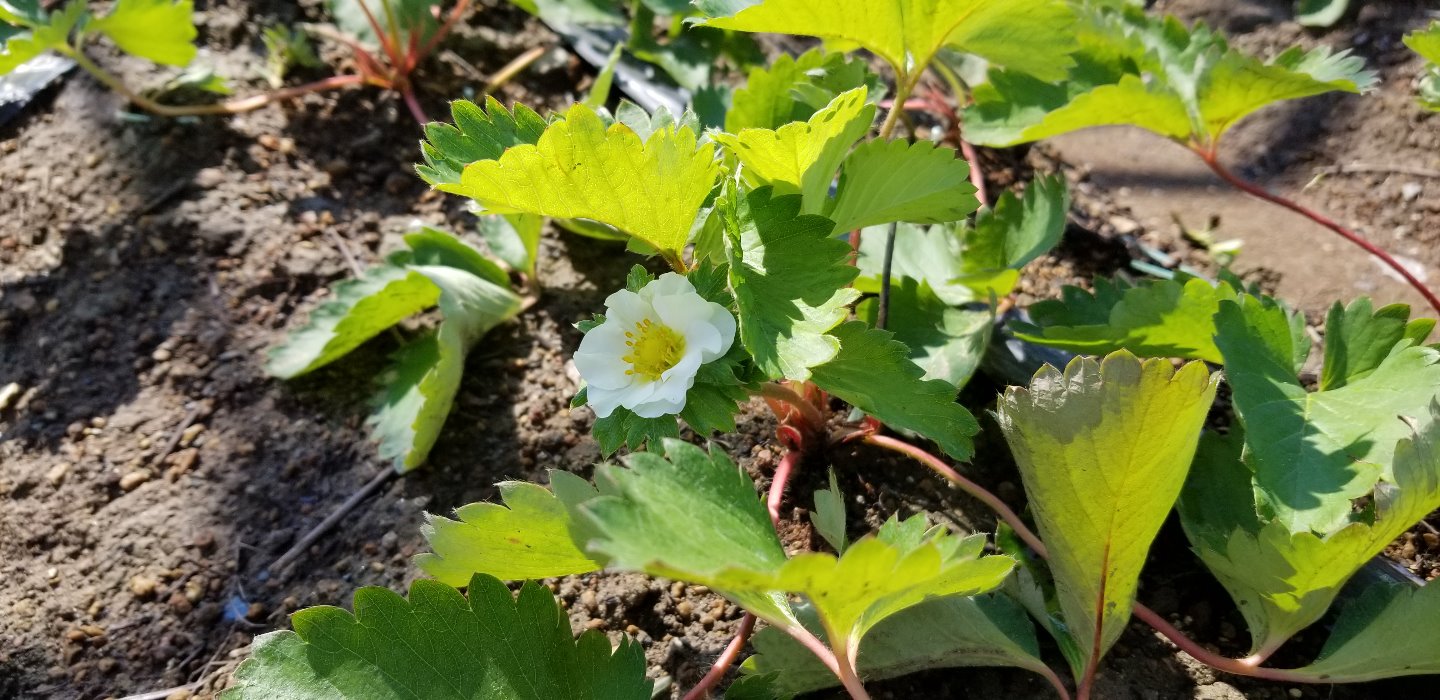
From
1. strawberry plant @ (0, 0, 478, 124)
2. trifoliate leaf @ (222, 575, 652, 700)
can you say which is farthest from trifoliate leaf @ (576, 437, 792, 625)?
strawberry plant @ (0, 0, 478, 124)

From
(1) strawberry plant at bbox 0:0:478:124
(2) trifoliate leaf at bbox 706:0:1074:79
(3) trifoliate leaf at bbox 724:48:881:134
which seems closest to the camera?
(2) trifoliate leaf at bbox 706:0:1074:79

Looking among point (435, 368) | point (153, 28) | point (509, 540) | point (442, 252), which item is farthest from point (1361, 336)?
point (153, 28)

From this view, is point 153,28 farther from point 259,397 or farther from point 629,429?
point 629,429

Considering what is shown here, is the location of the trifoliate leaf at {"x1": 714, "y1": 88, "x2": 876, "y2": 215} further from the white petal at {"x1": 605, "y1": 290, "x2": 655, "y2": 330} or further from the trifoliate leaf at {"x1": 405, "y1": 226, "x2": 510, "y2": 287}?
the trifoliate leaf at {"x1": 405, "y1": 226, "x2": 510, "y2": 287}

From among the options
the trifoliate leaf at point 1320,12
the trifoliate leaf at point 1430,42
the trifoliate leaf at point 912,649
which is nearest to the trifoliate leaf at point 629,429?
the trifoliate leaf at point 912,649

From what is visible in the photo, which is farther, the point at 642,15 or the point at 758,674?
the point at 642,15

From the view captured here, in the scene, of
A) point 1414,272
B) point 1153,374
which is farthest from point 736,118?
point 1414,272

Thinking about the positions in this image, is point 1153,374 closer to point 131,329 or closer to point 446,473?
point 446,473
